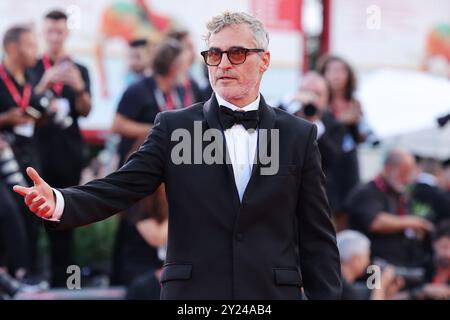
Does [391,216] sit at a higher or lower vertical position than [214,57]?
lower

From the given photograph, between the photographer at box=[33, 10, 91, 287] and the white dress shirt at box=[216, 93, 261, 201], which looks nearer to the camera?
the white dress shirt at box=[216, 93, 261, 201]

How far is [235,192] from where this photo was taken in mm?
4508

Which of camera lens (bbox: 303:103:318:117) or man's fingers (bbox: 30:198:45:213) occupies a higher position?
man's fingers (bbox: 30:198:45:213)

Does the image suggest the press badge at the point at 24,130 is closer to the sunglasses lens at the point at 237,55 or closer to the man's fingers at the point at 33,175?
the sunglasses lens at the point at 237,55

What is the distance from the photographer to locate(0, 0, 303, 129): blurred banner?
9406mm

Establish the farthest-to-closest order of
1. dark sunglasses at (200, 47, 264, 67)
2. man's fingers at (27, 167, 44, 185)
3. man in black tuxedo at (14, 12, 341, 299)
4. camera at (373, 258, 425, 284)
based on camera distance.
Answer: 1. camera at (373, 258, 425, 284)
2. dark sunglasses at (200, 47, 264, 67)
3. man in black tuxedo at (14, 12, 341, 299)
4. man's fingers at (27, 167, 44, 185)

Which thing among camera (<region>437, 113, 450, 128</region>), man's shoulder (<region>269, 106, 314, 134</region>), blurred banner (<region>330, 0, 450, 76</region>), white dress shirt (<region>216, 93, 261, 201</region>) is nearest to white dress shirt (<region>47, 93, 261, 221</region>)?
white dress shirt (<region>216, 93, 261, 201</region>)

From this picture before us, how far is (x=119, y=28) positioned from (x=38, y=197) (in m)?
6.01

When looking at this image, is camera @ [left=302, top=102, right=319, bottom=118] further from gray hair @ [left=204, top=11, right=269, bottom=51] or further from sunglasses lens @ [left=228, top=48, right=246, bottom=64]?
sunglasses lens @ [left=228, top=48, right=246, bottom=64]

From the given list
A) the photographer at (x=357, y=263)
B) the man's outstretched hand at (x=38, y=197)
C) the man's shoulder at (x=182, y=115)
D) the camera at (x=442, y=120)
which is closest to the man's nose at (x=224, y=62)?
the man's shoulder at (x=182, y=115)

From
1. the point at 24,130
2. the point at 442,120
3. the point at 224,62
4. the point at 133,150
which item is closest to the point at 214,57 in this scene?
the point at 224,62

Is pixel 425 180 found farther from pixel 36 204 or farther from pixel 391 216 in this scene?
pixel 36 204

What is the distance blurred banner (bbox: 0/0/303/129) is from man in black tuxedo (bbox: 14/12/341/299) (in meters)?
4.59
